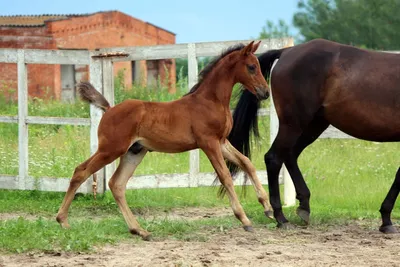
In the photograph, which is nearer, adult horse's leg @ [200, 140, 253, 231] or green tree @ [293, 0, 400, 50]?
adult horse's leg @ [200, 140, 253, 231]

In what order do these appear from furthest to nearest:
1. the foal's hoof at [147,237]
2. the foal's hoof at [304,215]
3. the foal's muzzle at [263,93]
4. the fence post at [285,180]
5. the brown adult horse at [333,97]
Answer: the fence post at [285,180] → the foal's hoof at [304,215] → the brown adult horse at [333,97] → the foal's muzzle at [263,93] → the foal's hoof at [147,237]

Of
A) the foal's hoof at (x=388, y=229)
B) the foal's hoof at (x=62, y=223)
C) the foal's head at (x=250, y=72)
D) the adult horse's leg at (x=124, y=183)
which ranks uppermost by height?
the foal's head at (x=250, y=72)

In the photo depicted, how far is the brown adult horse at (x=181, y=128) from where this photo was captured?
7.26 metres

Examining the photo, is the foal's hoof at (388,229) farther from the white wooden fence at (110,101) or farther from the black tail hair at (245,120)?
the white wooden fence at (110,101)

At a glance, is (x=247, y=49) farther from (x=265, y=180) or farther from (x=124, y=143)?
(x=265, y=180)

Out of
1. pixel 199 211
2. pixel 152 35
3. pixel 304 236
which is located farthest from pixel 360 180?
pixel 152 35

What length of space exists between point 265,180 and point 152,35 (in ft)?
90.6

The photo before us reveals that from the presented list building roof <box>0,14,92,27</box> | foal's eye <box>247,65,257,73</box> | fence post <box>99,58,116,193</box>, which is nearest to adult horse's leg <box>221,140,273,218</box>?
foal's eye <box>247,65,257,73</box>

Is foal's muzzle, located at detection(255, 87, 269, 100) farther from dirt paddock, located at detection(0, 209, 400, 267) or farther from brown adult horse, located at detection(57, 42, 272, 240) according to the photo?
dirt paddock, located at detection(0, 209, 400, 267)

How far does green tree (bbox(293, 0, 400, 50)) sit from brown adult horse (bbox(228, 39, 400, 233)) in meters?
24.5

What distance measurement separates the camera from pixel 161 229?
736 cm

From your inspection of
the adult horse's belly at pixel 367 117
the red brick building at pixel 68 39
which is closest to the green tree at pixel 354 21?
the red brick building at pixel 68 39

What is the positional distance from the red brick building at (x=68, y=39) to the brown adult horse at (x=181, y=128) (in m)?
20.9

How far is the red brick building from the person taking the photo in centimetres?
3075
